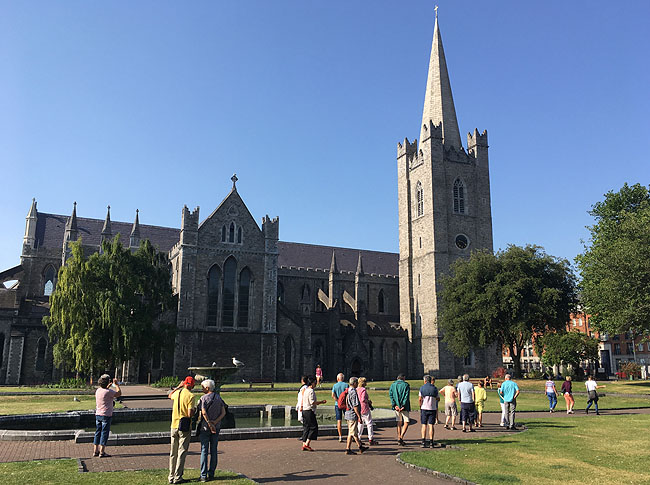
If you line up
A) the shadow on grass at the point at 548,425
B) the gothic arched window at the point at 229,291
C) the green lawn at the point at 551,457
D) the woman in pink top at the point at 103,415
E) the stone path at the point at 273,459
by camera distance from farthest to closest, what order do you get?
the gothic arched window at the point at 229,291, the shadow on grass at the point at 548,425, the woman in pink top at the point at 103,415, the stone path at the point at 273,459, the green lawn at the point at 551,457

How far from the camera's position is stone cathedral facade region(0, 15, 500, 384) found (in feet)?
165

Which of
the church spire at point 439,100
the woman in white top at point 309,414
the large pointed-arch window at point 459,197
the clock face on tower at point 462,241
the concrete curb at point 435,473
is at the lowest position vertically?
the concrete curb at point 435,473

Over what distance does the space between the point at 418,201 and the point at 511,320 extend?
22.5 meters

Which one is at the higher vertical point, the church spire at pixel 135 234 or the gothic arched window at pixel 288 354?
the church spire at pixel 135 234

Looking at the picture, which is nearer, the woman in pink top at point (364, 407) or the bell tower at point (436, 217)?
the woman in pink top at point (364, 407)

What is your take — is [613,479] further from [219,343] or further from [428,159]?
[428,159]

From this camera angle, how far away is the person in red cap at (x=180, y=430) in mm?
9930

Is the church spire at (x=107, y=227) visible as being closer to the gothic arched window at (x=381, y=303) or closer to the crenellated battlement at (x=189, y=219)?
the crenellated battlement at (x=189, y=219)

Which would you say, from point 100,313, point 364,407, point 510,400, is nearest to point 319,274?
point 100,313

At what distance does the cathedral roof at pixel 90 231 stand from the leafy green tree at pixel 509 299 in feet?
113

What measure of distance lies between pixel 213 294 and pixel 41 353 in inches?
627

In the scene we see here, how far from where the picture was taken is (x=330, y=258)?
72.5 m

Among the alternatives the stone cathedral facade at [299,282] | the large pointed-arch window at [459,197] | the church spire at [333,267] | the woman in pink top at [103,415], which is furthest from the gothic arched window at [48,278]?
the woman in pink top at [103,415]

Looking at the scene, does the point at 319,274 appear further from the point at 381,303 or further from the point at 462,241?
the point at 462,241
